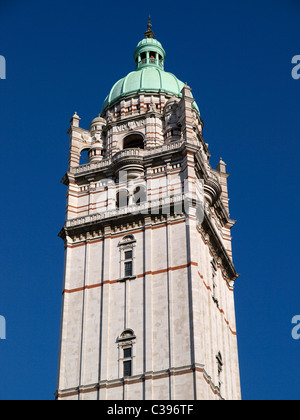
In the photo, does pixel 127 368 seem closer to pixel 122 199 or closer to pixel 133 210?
pixel 133 210

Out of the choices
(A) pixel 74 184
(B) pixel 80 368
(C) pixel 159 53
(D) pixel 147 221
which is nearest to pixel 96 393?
(B) pixel 80 368

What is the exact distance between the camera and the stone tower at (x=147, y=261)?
156 ft

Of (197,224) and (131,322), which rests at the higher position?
(197,224)

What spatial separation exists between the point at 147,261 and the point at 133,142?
1266 centimetres

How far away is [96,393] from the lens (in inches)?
1870

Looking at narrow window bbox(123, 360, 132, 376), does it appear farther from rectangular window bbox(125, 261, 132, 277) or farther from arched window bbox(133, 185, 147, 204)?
arched window bbox(133, 185, 147, 204)

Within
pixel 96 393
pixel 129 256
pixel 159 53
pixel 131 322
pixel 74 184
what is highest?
pixel 159 53

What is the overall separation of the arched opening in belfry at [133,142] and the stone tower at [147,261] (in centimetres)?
8

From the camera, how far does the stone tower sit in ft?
156

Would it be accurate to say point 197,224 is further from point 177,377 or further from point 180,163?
point 177,377

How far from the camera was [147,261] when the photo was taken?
51625mm

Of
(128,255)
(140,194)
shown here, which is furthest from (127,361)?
(140,194)

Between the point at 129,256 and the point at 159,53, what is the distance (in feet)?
76.6

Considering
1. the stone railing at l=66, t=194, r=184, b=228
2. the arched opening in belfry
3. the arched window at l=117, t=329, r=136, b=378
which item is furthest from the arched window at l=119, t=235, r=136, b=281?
the arched opening in belfry
